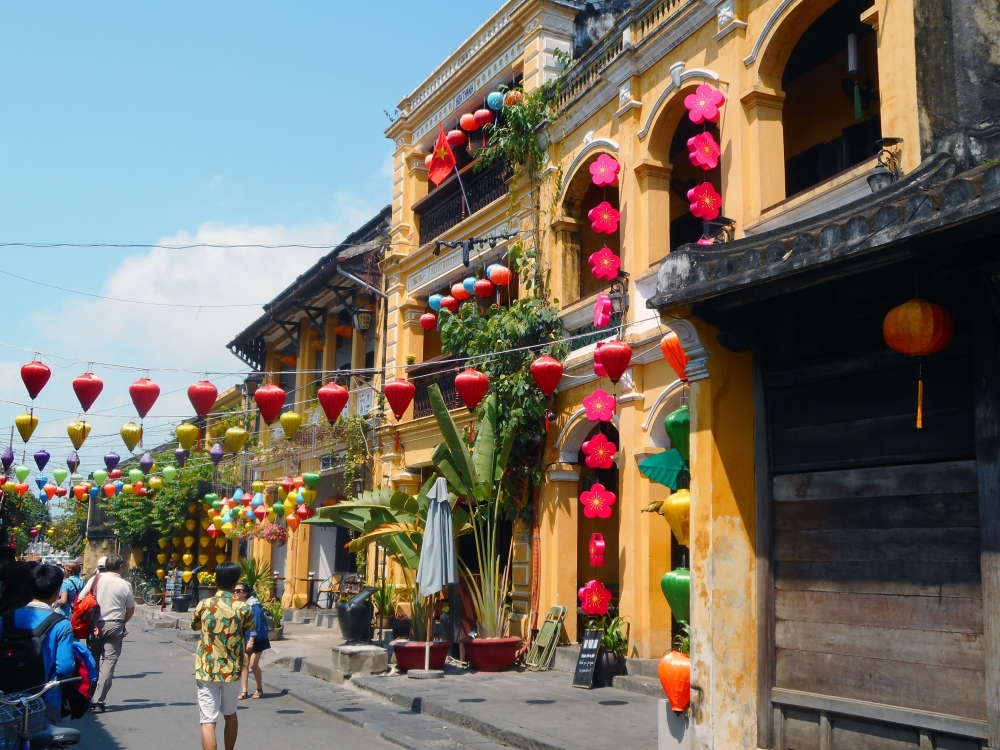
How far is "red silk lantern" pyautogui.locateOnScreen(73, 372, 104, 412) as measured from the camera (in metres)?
11.2

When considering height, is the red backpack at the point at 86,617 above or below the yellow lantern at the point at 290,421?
below

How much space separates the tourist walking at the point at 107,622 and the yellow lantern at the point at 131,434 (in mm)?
3067

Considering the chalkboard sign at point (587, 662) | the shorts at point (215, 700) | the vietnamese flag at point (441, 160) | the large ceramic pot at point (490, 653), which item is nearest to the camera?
the shorts at point (215, 700)

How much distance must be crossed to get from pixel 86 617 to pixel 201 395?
8.51ft

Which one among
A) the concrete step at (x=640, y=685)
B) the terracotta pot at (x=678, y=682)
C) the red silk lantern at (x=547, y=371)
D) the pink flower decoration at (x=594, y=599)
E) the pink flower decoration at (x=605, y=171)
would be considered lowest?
the concrete step at (x=640, y=685)

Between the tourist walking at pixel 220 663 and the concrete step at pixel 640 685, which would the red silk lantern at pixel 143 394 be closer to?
the tourist walking at pixel 220 663

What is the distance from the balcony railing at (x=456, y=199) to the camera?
1706 centimetres

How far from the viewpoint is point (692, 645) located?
280 inches

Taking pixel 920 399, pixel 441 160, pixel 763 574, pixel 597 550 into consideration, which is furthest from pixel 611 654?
pixel 441 160

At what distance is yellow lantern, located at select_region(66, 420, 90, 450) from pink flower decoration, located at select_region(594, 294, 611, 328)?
7.38 m

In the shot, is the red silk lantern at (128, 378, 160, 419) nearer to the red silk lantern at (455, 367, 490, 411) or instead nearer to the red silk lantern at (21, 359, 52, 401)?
the red silk lantern at (21, 359, 52, 401)

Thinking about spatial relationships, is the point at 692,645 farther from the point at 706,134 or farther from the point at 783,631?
the point at 706,134

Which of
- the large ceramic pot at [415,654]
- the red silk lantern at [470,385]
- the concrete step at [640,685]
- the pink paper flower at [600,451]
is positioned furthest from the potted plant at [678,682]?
the large ceramic pot at [415,654]

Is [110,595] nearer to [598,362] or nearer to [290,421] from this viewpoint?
[290,421]
